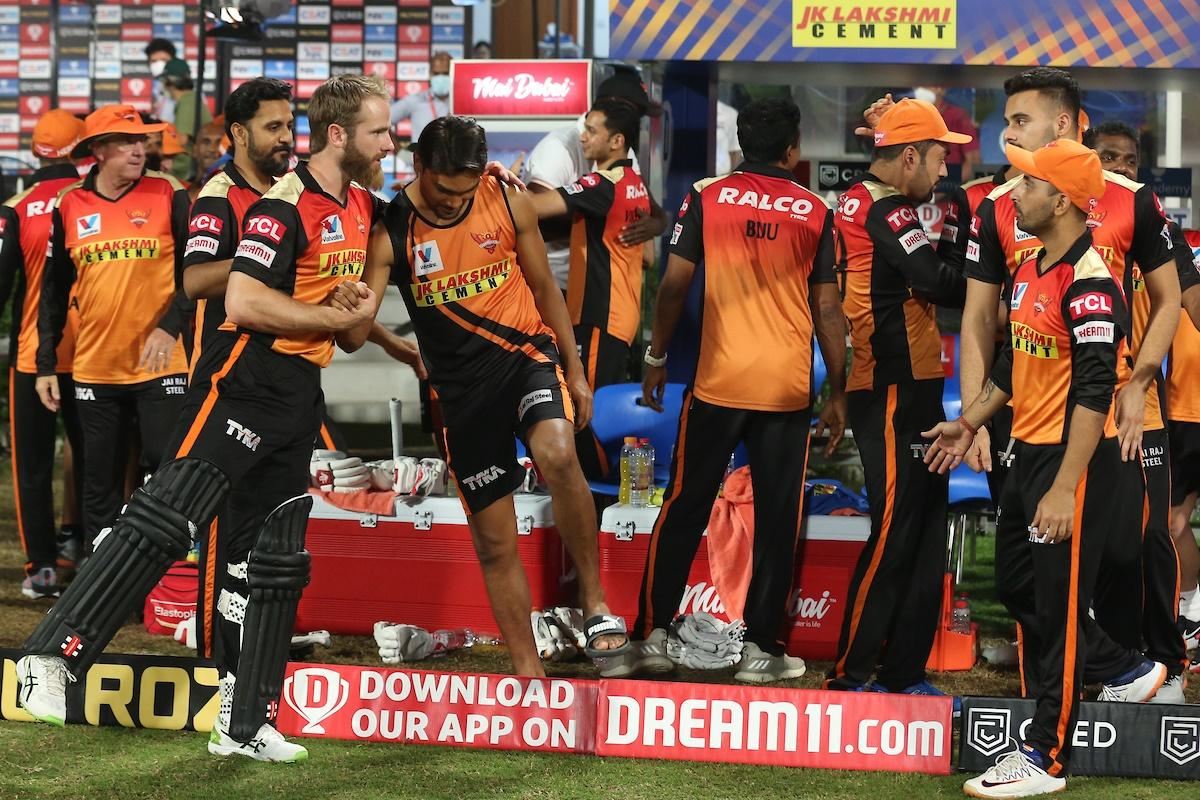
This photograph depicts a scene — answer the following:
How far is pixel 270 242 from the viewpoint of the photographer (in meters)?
4.54

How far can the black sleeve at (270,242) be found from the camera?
14.9 ft

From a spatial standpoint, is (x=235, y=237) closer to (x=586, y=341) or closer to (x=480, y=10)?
(x=586, y=341)

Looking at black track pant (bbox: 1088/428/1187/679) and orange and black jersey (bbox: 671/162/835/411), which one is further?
orange and black jersey (bbox: 671/162/835/411)

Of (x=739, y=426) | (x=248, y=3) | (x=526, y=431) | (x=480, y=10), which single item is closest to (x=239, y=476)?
(x=526, y=431)

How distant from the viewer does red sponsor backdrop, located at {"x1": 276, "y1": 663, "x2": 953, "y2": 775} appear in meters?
4.69

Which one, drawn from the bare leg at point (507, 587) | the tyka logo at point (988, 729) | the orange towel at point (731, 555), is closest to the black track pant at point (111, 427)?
the bare leg at point (507, 587)

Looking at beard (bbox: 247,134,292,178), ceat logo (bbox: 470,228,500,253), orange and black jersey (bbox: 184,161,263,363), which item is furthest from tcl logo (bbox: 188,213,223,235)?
ceat logo (bbox: 470,228,500,253)

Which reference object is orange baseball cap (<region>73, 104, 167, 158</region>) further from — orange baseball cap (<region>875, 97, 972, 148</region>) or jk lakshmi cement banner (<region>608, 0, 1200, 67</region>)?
orange baseball cap (<region>875, 97, 972, 148</region>)

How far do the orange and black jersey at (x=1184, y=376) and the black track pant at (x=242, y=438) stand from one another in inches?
133

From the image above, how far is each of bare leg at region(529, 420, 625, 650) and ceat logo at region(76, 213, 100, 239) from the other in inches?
99.0

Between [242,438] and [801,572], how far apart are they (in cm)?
249

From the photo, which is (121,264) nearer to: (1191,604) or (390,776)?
(390,776)

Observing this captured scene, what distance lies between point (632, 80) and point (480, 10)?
28.6 ft

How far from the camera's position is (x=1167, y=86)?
8.20 m
